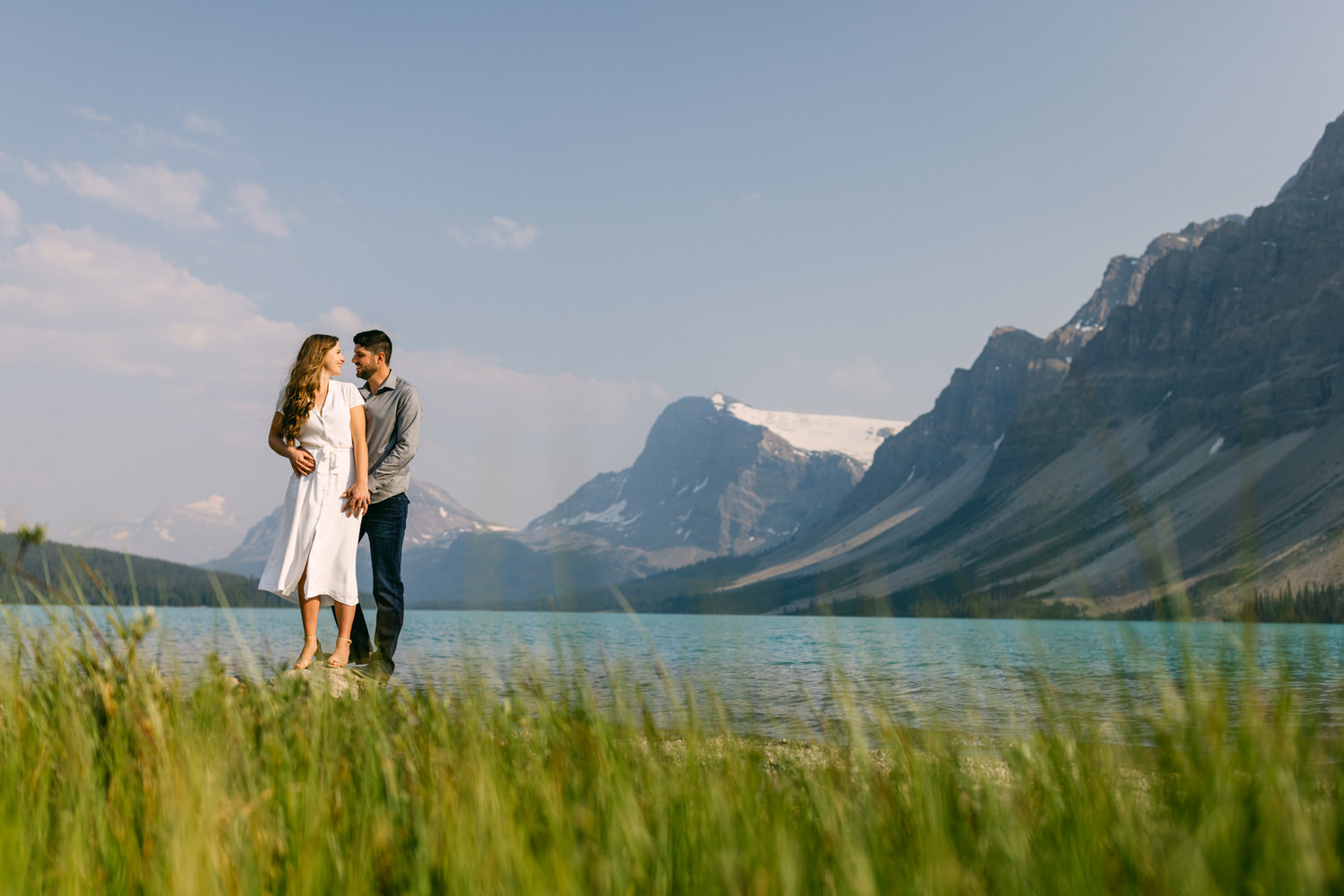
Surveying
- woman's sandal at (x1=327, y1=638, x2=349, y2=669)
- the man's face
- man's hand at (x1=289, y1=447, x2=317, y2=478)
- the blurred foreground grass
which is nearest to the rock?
woman's sandal at (x1=327, y1=638, x2=349, y2=669)

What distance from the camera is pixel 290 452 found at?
8359mm

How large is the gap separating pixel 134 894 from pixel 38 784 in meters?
1.31

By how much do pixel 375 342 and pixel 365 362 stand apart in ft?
0.85

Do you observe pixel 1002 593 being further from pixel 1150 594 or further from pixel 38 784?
pixel 38 784

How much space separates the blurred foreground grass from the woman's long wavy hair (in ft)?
14.2

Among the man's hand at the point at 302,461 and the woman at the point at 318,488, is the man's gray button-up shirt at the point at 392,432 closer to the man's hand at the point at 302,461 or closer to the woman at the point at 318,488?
the woman at the point at 318,488

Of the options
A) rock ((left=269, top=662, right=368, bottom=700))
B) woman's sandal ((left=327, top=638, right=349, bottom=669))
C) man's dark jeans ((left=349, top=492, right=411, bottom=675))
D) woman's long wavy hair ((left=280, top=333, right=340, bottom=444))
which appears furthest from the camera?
man's dark jeans ((left=349, top=492, right=411, bottom=675))

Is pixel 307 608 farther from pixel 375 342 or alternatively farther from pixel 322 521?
pixel 375 342

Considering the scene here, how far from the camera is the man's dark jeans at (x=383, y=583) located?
947 centimetres

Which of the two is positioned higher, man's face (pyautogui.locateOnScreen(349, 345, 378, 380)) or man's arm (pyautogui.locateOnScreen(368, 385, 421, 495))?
man's face (pyautogui.locateOnScreen(349, 345, 378, 380))

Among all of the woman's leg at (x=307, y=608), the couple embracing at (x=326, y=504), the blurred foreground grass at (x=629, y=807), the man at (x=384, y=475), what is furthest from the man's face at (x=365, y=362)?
the blurred foreground grass at (x=629, y=807)

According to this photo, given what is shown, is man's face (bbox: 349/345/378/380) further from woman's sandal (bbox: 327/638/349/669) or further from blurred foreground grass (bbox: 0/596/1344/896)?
blurred foreground grass (bbox: 0/596/1344/896)

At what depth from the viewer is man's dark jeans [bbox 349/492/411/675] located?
947cm

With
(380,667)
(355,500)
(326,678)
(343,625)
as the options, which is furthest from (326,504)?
(326,678)
